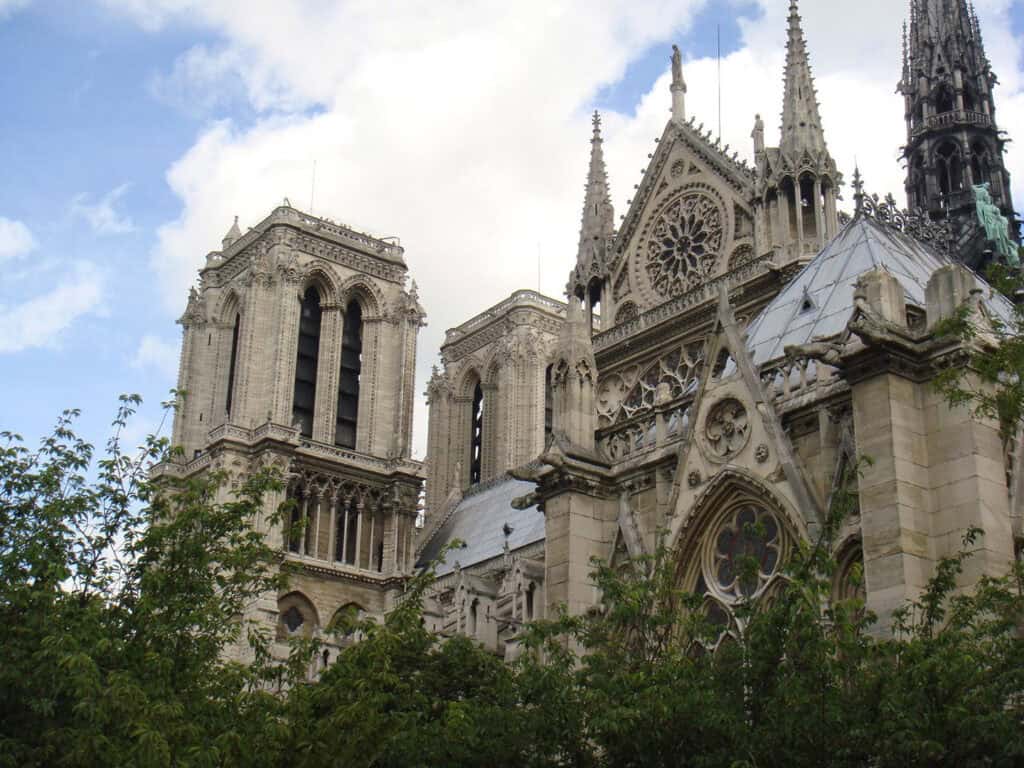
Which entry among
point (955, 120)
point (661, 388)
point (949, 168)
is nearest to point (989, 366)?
point (661, 388)

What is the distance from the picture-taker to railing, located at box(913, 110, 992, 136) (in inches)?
2308

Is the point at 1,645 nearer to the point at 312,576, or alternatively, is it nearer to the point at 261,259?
the point at 312,576

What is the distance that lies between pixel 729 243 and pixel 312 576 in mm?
21226

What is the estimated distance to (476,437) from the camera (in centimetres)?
7094

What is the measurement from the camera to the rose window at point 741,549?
19469 mm

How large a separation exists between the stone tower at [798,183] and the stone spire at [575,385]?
62.0 ft

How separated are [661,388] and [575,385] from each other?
1.33 metres

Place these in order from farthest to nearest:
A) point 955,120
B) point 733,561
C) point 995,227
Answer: point 955,120, point 995,227, point 733,561

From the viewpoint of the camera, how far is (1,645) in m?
17.4

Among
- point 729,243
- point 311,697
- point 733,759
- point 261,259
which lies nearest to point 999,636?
point 733,759

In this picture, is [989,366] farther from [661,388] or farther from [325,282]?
[325,282]

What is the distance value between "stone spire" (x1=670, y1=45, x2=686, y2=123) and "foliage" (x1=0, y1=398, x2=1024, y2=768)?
30.8 metres

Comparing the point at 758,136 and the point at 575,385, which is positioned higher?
the point at 758,136

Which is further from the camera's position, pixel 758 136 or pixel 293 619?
pixel 293 619
